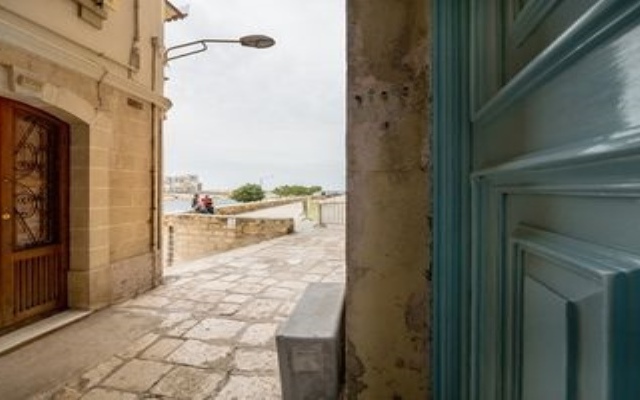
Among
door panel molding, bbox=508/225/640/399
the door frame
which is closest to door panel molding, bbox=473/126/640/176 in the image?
door panel molding, bbox=508/225/640/399

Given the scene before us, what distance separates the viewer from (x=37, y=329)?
3693mm

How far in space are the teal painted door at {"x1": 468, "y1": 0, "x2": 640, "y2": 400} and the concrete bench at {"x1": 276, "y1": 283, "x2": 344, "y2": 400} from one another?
95cm

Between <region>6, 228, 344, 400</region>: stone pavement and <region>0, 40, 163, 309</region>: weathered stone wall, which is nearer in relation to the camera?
<region>6, 228, 344, 400</region>: stone pavement

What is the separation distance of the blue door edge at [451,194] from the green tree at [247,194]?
18512 millimetres

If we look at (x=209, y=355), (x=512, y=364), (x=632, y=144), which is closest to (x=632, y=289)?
(x=632, y=144)

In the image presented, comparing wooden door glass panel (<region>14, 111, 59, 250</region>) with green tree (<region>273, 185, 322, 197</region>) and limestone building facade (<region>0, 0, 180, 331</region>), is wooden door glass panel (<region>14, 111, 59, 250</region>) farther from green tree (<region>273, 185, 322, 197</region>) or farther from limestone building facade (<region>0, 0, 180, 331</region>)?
green tree (<region>273, 185, 322, 197</region>)

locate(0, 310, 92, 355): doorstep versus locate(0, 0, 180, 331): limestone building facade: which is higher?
locate(0, 0, 180, 331): limestone building facade

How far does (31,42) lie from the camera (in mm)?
3482

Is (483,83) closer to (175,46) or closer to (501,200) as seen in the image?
(501,200)

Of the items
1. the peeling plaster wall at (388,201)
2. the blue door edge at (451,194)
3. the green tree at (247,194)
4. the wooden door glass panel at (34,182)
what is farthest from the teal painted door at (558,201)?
the green tree at (247,194)

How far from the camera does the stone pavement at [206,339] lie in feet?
8.96

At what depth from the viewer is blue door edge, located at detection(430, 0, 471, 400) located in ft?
3.87

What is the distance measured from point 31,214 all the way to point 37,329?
3.63 ft

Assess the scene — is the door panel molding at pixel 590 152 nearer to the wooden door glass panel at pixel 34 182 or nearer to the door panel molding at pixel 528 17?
the door panel molding at pixel 528 17
